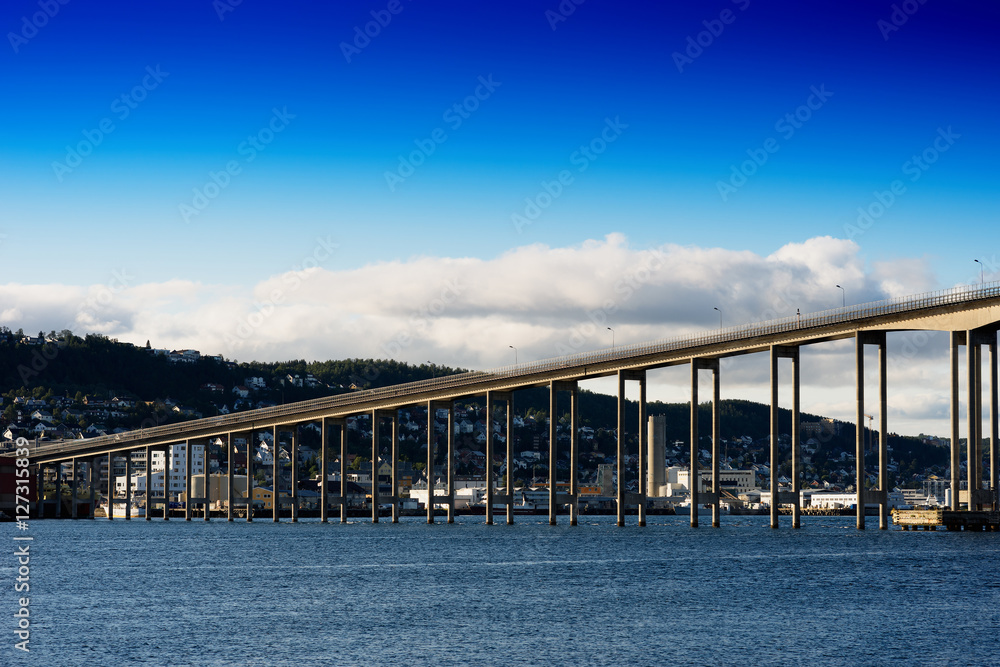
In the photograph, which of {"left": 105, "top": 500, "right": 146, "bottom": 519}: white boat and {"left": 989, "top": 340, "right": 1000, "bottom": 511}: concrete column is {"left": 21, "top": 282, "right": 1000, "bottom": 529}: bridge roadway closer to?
{"left": 989, "top": 340, "right": 1000, "bottom": 511}: concrete column

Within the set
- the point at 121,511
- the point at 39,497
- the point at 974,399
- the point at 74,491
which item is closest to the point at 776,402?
the point at 974,399

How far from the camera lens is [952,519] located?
7612cm

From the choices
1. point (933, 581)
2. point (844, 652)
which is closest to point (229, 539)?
point (933, 581)

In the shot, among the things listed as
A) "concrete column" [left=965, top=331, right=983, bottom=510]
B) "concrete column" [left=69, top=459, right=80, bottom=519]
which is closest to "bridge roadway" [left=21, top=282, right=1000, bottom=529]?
"concrete column" [left=965, top=331, right=983, bottom=510]

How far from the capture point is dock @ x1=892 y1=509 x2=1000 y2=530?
73.9 meters

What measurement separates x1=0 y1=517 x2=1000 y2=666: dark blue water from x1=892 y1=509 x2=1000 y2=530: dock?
54.7 inches

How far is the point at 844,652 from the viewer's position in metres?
32.3

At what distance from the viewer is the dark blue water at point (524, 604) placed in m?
32.2

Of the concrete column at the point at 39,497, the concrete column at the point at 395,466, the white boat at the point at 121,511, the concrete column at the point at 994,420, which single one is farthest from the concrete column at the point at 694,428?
the white boat at the point at 121,511

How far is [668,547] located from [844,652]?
39796mm

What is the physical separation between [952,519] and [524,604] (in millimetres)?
43440

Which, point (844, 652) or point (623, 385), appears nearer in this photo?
point (844, 652)

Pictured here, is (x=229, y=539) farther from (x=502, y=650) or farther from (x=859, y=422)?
(x=502, y=650)

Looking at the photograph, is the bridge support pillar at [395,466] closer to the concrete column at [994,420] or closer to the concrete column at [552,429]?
the concrete column at [552,429]
